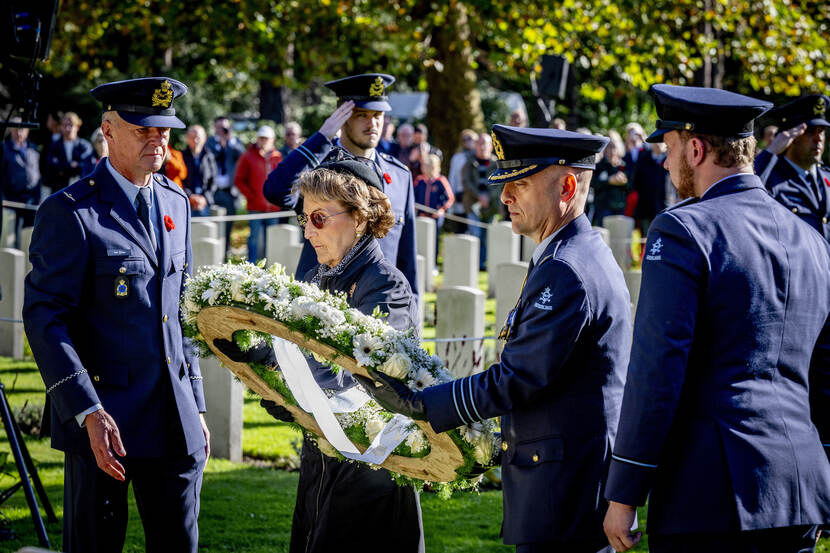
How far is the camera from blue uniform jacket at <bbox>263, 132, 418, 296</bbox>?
5.70 meters

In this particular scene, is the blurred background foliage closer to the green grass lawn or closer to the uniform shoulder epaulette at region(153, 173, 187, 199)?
the green grass lawn

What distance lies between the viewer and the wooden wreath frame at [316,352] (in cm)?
345

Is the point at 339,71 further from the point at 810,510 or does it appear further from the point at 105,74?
the point at 810,510

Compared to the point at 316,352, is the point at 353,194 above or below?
above

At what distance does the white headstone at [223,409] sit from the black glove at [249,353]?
3084 mm

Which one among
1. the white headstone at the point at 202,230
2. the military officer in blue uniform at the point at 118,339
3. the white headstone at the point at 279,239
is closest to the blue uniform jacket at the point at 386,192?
the military officer in blue uniform at the point at 118,339

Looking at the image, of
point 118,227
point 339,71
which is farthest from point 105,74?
point 118,227

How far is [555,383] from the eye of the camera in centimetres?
320

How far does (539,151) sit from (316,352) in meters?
1.04

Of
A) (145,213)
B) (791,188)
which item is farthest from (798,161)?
(145,213)

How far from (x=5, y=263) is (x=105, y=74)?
14930mm

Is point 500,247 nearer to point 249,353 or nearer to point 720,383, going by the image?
point 249,353

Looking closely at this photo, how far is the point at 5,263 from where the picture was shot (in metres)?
10.3

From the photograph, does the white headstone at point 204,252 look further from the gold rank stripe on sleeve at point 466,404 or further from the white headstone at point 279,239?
the gold rank stripe on sleeve at point 466,404
